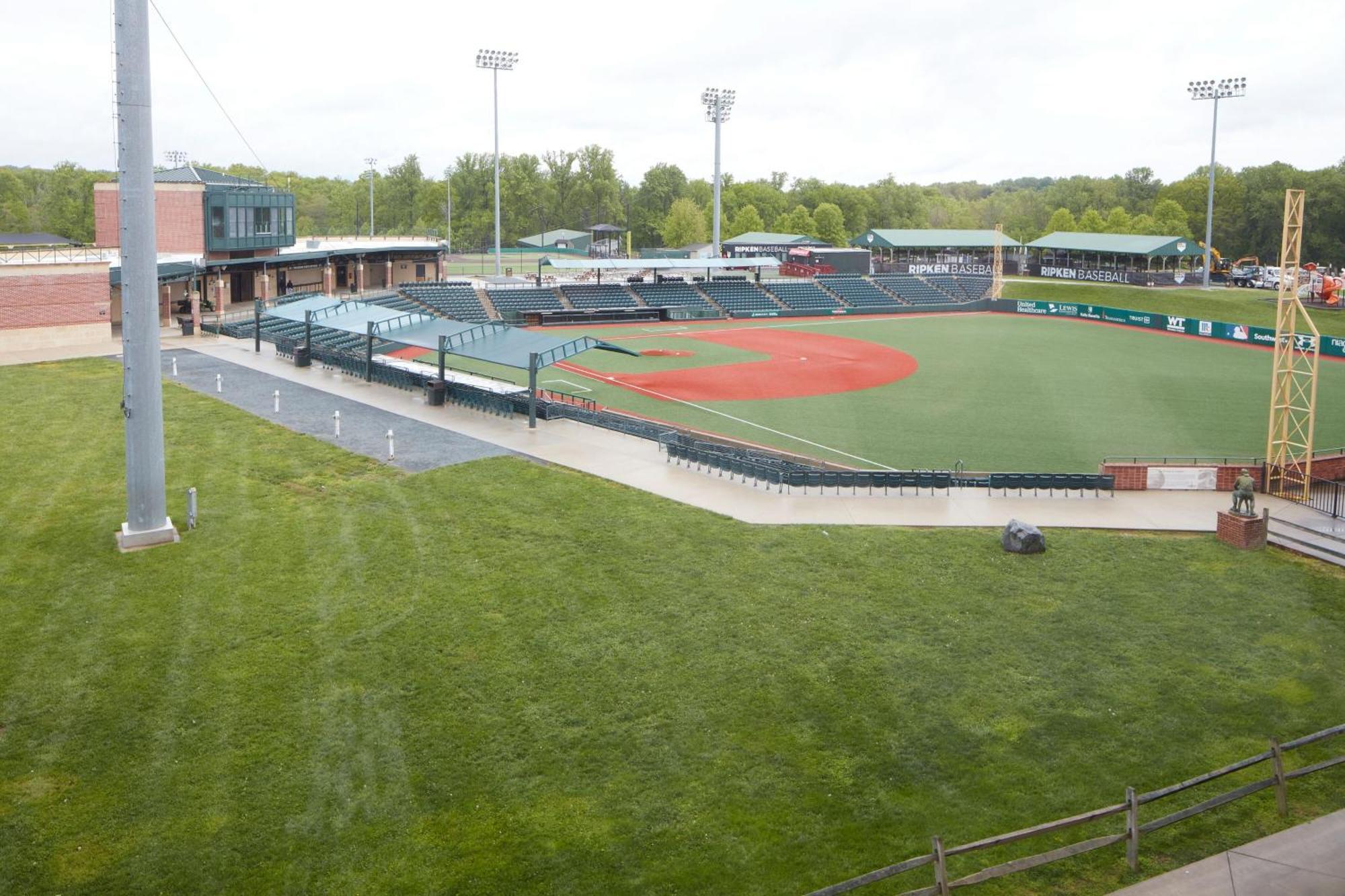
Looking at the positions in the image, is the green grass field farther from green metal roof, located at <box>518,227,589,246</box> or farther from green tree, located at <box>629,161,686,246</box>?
green tree, located at <box>629,161,686,246</box>

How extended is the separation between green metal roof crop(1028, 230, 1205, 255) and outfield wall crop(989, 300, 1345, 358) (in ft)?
41.5

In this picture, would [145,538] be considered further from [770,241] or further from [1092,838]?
[770,241]

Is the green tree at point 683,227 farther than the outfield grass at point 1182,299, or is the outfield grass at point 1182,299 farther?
the green tree at point 683,227

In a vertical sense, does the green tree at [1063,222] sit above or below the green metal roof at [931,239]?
above

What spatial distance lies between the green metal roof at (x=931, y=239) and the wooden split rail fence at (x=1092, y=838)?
8861 cm

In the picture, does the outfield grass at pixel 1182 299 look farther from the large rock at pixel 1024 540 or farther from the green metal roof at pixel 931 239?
the large rock at pixel 1024 540

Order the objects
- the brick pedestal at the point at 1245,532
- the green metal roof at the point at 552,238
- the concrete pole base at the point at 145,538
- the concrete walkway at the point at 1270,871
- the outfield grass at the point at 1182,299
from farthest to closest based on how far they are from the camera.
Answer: the green metal roof at the point at 552,238 → the outfield grass at the point at 1182,299 → the brick pedestal at the point at 1245,532 → the concrete pole base at the point at 145,538 → the concrete walkway at the point at 1270,871

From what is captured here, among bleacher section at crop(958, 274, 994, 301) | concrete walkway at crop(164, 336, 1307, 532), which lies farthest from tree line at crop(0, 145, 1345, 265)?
concrete walkway at crop(164, 336, 1307, 532)

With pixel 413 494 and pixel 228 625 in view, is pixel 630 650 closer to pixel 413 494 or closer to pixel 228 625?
pixel 228 625

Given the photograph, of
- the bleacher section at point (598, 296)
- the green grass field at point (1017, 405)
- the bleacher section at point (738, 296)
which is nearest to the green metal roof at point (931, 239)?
the bleacher section at point (738, 296)

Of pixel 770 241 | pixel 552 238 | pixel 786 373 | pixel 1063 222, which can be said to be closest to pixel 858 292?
pixel 770 241

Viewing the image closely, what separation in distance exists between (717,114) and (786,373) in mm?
41207

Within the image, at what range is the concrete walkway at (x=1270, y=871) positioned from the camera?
37.8 ft

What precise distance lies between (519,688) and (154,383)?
1091cm
